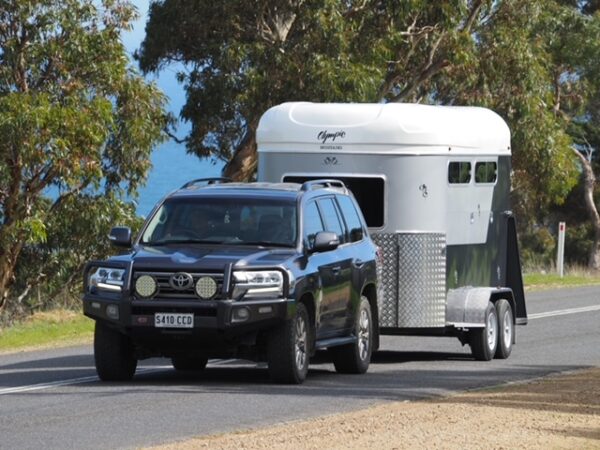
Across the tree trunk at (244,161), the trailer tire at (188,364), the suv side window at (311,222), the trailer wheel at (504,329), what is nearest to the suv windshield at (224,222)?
the suv side window at (311,222)

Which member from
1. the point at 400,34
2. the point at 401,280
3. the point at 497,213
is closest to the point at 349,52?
the point at 400,34

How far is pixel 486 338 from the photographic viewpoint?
60.2 feet

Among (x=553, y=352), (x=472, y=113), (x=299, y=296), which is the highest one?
(x=472, y=113)

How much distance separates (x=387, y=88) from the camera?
37219 mm

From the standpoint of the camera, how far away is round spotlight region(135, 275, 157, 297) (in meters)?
14.3

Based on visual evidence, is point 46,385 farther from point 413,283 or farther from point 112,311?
point 413,283

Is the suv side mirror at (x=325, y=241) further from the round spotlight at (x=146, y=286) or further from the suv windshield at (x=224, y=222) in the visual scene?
the round spotlight at (x=146, y=286)

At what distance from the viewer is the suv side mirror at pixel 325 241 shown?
15.0 meters

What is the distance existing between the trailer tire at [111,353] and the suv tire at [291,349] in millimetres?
1323

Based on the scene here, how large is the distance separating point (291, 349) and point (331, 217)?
2196mm

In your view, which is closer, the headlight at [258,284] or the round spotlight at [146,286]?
the headlight at [258,284]

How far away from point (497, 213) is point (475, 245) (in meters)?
1.11

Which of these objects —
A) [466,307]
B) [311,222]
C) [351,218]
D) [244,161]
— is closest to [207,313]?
[311,222]

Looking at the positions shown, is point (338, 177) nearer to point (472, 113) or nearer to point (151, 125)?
point (472, 113)
